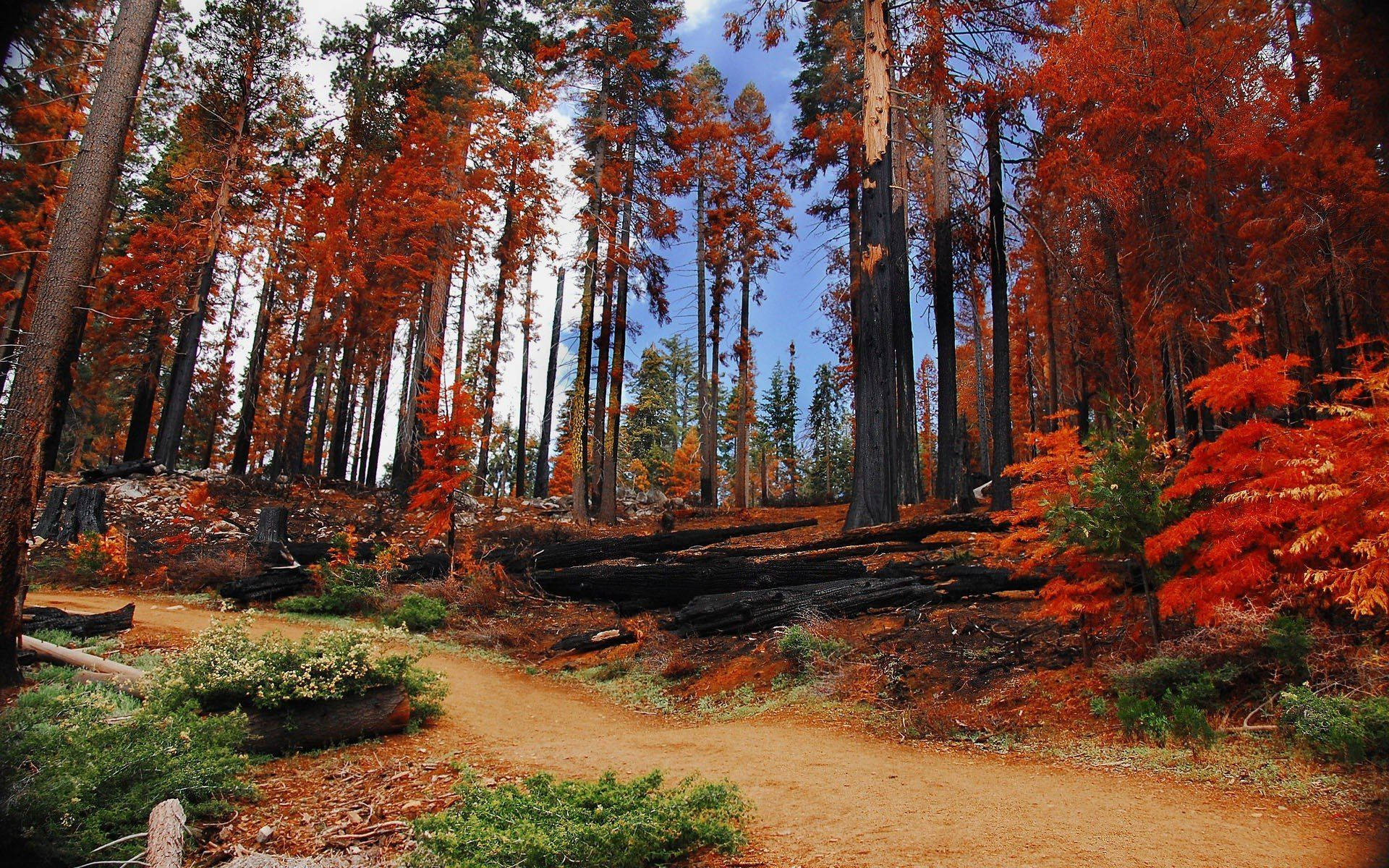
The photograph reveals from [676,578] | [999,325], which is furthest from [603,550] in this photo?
[999,325]

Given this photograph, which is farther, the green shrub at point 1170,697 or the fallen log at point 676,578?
the fallen log at point 676,578

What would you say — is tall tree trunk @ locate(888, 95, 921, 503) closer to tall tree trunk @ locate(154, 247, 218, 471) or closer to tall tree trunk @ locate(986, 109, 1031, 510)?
tall tree trunk @ locate(986, 109, 1031, 510)

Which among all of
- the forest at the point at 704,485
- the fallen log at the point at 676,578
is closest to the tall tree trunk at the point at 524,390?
the forest at the point at 704,485

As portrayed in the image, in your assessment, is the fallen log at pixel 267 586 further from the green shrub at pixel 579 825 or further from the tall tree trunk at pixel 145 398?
the tall tree trunk at pixel 145 398

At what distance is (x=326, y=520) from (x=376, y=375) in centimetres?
1628

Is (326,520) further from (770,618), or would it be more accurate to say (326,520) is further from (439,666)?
(770,618)

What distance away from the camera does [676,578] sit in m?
12.4

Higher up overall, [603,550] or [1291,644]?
[603,550]

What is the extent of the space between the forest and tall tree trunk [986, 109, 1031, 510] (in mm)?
Answer: 116

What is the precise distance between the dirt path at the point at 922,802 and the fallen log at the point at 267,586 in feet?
26.5

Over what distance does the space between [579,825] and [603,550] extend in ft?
36.5

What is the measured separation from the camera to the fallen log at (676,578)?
1120cm

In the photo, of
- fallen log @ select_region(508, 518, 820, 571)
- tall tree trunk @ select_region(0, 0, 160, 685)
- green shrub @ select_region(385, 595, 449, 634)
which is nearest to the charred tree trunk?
fallen log @ select_region(508, 518, 820, 571)

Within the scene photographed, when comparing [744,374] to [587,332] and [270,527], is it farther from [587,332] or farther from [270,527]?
[270,527]
